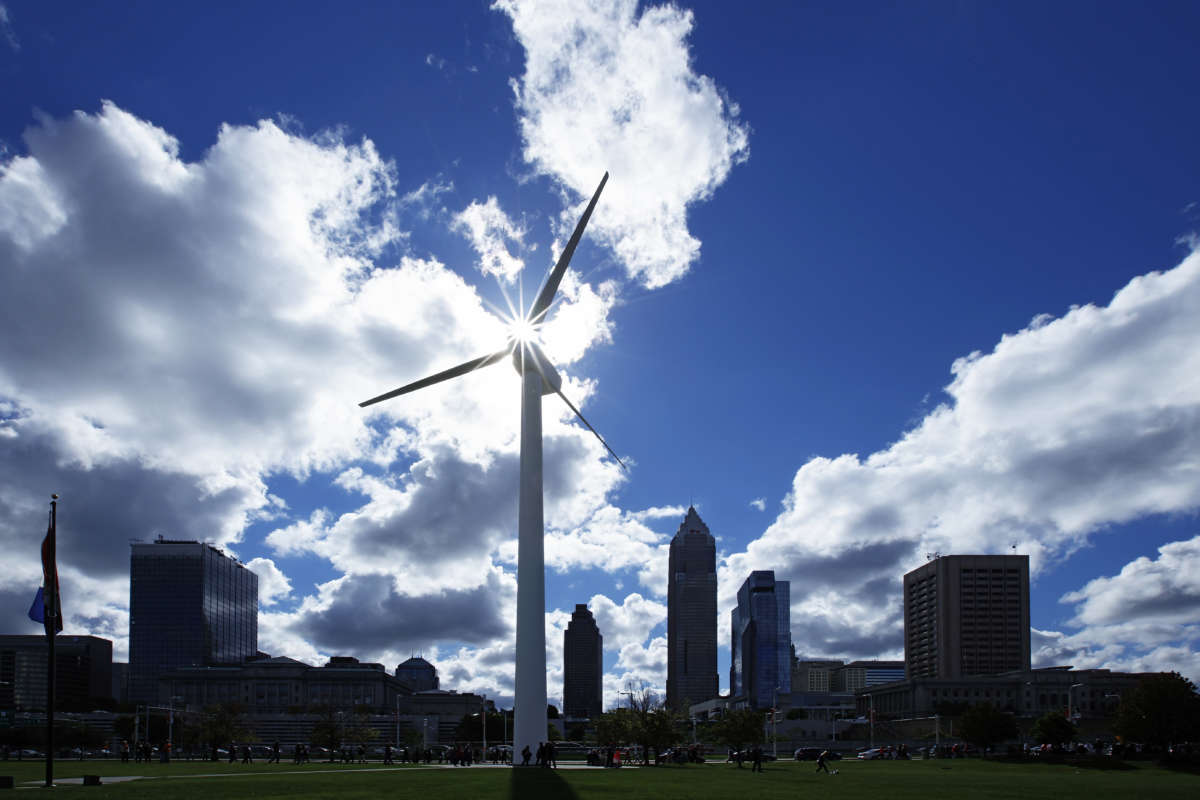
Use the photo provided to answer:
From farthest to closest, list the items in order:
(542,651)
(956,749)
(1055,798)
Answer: (956,749) → (542,651) → (1055,798)

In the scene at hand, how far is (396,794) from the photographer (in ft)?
119

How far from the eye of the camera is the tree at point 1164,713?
82062 mm

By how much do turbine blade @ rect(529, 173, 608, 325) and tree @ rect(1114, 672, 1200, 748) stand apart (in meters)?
59.0

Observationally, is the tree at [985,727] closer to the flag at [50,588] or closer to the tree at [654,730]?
the tree at [654,730]

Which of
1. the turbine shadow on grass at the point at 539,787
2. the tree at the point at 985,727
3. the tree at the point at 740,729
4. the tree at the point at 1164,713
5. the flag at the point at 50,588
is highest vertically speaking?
the flag at the point at 50,588

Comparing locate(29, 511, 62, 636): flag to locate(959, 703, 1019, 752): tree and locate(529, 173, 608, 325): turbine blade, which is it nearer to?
locate(529, 173, 608, 325): turbine blade

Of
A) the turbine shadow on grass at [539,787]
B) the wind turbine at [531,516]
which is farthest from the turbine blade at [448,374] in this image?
the turbine shadow on grass at [539,787]

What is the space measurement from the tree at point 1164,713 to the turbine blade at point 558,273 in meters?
59.0

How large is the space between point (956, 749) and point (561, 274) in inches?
3029

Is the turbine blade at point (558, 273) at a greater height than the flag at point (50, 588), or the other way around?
the turbine blade at point (558, 273)

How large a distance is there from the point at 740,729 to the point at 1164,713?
3520 cm

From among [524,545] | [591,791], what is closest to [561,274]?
[524,545]

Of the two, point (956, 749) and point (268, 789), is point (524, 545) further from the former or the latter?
point (956, 749)

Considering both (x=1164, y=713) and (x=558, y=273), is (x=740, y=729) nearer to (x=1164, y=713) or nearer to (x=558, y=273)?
(x=1164, y=713)
